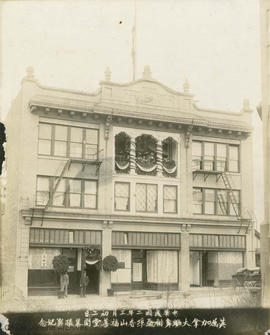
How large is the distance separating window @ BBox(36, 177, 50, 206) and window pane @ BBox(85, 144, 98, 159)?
5.19 ft

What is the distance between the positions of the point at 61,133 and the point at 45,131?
637mm

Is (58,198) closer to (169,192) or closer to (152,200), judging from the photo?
(152,200)

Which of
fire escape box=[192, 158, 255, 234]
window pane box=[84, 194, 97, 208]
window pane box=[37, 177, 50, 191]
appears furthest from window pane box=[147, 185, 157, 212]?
window pane box=[37, 177, 50, 191]

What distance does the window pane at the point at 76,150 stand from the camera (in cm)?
1691

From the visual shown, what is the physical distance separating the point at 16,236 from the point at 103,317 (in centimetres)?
700

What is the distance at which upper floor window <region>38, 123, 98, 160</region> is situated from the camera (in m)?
17.2

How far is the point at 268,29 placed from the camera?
44.8ft

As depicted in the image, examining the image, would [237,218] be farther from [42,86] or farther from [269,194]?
[42,86]

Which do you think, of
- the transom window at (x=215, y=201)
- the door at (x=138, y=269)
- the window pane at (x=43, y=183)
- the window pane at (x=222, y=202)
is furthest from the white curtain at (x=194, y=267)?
the window pane at (x=43, y=183)

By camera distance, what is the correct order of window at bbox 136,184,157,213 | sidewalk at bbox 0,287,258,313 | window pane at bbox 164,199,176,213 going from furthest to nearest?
window pane at bbox 164,199,176,213 < window at bbox 136,184,157,213 < sidewalk at bbox 0,287,258,313

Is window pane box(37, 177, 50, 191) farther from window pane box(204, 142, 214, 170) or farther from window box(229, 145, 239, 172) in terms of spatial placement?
window box(229, 145, 239, 172)

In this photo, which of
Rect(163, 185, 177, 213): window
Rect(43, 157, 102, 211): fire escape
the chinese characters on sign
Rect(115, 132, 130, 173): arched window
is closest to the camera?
the chinese characters on sign

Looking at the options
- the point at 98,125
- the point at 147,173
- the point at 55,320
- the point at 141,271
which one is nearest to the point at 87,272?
the point at 141,271

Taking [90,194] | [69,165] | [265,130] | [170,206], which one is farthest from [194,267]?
[265,130]
